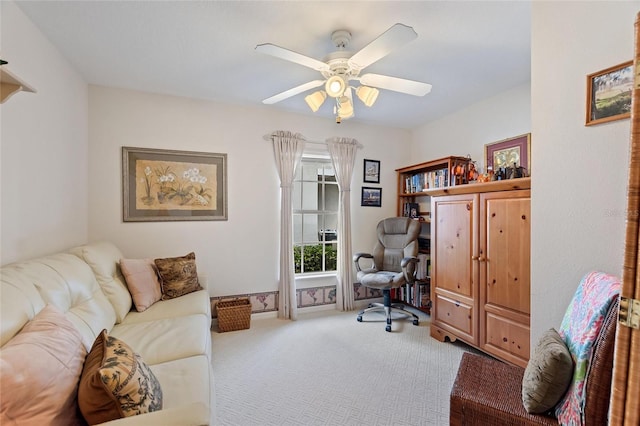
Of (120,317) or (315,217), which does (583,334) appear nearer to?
(120,317)

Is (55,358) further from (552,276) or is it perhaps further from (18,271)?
(552,276)

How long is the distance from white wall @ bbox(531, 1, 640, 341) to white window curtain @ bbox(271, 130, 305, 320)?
2.36m

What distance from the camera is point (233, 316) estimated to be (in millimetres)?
2963

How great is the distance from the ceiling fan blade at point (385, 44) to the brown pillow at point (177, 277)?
7.41ft

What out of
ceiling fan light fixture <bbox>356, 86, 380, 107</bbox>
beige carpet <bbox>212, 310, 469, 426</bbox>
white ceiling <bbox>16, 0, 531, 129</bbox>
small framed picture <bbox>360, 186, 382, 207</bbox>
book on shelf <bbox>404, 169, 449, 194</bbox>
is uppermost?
white ceiling <bbox>16, 0, 531, 129</bbox>

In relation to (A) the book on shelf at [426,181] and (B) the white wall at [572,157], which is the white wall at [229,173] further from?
(B) the white wall at [572,157]

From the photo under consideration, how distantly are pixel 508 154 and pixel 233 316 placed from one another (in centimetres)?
331

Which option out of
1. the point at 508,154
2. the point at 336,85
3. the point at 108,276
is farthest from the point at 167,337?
the point at 508,154

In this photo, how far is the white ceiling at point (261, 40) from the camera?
1.69 metres

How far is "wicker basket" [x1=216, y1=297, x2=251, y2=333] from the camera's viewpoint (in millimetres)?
2939

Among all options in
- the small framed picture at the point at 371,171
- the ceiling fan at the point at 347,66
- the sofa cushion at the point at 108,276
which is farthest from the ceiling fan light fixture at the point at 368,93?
the sofa cushion at the point at 108,276

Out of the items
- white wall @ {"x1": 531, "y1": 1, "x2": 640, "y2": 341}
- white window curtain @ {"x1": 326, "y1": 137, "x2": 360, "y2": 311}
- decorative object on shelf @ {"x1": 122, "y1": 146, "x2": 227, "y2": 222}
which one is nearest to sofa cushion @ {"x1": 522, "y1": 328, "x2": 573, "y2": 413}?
white wall @ {"x1": 531, "y1": 1, "x2": 640, "y2": 341}

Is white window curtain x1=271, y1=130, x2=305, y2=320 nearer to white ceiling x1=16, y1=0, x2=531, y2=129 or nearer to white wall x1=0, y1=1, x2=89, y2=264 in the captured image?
white ceiling x1=16, y1=0, x2=531, y2=129

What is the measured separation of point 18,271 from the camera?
4.47ft
